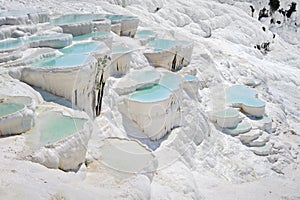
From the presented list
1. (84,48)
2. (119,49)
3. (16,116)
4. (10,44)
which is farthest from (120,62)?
(16,116)

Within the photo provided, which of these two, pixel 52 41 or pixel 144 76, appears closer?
pixel 52 41

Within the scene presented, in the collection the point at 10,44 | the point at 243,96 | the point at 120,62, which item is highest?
the point at 10,44

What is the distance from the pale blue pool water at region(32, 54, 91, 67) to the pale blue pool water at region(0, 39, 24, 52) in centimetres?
97

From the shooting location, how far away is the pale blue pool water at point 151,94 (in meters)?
9.27

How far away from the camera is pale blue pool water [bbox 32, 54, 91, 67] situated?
804 centimetres

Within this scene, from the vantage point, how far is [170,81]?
1051 centimetres

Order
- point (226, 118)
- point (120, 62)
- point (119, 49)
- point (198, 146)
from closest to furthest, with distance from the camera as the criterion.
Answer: point (198, 146)
point (120, 62)
point (119, 49)
point (226, 118)

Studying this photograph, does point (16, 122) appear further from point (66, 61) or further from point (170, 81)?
point (170, 81)

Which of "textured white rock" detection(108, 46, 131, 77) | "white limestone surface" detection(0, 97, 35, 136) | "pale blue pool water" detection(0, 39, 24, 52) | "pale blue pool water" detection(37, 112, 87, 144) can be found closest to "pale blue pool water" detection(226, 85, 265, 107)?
"textured white rock" detection(108, 46, 131, 77)

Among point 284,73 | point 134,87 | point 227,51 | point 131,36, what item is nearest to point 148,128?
point 134,87

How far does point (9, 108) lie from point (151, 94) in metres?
3.97

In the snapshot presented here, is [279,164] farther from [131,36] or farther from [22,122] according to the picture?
[22,122]

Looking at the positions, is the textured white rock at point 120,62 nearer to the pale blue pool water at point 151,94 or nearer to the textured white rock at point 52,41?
the pale blue pool water at point 151,94

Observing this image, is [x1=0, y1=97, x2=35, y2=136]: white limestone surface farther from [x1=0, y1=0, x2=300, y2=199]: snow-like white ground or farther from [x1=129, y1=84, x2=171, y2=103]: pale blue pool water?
[x1=129, y1=84, x2=171, y2=103]: pale blue pool water
